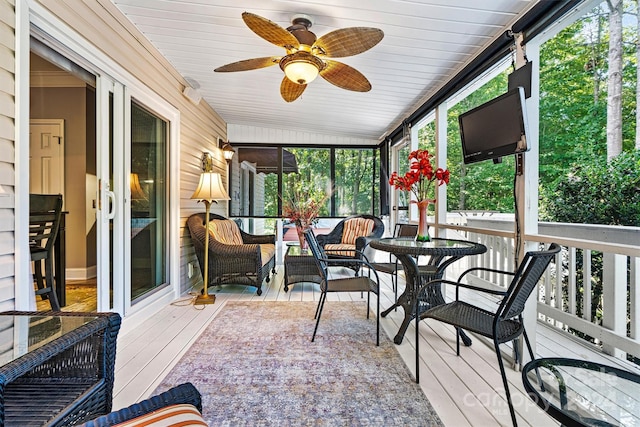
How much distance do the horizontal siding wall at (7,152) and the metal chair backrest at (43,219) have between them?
0.75 metres

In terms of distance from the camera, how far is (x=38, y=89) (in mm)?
3814

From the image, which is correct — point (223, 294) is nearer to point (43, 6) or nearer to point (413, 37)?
point (43, 6)

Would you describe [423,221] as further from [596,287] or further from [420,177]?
[596,287]

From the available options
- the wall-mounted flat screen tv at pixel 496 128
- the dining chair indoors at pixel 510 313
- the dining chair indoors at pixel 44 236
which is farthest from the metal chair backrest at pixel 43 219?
the wall-mounted flat screen tv at pixel 496 128

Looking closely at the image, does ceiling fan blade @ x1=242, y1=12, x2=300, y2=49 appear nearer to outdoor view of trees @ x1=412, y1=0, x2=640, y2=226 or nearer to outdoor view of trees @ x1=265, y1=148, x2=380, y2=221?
outdoor view of trees @ x1=412, y1=0, x2=640, y2=226

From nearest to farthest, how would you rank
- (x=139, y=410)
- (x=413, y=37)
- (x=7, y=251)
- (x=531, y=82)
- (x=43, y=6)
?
(x=139, y=410) → (x=7, y=251) → (x=43, y=6) → (x=531, y=82) → (x=413, y=37)

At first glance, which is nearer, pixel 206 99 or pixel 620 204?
pixel 620 204

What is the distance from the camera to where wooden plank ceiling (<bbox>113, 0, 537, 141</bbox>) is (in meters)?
2.24

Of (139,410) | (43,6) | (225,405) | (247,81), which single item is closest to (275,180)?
(247,81)

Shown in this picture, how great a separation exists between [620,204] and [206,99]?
5.07m

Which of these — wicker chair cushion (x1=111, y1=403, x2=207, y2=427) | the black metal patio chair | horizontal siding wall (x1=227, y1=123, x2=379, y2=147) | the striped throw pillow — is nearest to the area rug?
the black metal patio chair

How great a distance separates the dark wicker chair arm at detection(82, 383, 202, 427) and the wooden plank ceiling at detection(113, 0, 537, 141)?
2444 mm

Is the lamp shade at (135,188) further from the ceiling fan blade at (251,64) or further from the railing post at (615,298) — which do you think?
the railing post at (615,298)

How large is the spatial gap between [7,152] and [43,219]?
3.14 ft
